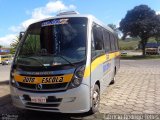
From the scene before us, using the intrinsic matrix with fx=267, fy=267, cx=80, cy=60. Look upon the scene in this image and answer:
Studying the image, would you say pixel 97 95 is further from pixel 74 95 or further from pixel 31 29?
pixel 31 29

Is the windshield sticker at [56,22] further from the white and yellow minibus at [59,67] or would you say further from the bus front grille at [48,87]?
the bus front grille at [48,87]

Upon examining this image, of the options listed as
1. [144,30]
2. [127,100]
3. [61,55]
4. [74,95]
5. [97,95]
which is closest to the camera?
[74,95]

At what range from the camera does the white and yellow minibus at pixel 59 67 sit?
5711mm

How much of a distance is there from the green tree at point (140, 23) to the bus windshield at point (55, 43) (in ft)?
145

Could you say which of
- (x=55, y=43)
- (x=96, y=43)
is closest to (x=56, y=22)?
(x=55, y=43)

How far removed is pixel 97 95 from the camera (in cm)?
677

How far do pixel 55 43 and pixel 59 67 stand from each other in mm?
874

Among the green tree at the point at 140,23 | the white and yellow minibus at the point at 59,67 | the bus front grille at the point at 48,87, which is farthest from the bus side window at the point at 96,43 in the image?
the green tree at the point at 140,23

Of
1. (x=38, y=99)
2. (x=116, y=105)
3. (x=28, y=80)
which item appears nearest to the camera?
(x=38, y=99)

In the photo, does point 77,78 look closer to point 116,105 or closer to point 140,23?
point 116,105

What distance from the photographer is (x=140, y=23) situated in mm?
49281

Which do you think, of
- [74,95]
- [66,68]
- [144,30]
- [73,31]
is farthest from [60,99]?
[144,30]

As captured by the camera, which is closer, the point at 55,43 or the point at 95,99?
the point at 55,43

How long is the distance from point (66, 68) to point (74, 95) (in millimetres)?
601
